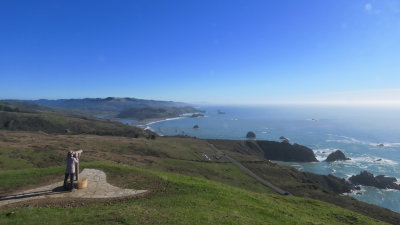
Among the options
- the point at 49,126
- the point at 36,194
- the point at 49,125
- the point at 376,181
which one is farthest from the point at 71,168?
the point at 49,125

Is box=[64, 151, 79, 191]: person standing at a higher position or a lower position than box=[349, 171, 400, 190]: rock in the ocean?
higher

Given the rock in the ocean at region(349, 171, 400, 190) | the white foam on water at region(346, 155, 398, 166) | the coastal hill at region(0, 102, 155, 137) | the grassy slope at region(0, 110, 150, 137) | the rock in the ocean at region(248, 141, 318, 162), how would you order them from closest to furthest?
the rock in the ocean at region(349, 171, 400, 190), the white foam on water at region(346, 155, 398, 166), the rock in the ocean at region(248, 141, 318, 162), the coastal hill at region(0, 102, 155, 137), the grassy slope at region(0, 110, 150, 137)

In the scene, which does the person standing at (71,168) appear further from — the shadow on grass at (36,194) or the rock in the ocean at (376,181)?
the rock in the ocean at (376,181)

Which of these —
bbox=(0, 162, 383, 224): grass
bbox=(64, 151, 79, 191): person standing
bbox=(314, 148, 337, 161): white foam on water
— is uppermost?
bbox=(64, 151, 79, 191): person standing

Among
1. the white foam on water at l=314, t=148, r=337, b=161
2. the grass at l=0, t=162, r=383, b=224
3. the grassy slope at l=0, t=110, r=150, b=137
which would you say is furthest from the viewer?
the grassy slope at l=0, t=110, r=150, b=137

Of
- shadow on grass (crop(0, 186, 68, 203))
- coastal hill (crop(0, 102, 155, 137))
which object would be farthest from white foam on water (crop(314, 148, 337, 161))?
shadow on grass (crop(0, 186, 68, 203))

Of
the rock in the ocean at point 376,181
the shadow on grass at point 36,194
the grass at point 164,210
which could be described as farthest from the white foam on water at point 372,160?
the shadow on grass at point 36,194

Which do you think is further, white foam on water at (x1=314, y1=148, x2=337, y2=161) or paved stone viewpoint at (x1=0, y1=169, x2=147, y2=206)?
white foam on water at (x1=314, y1=148, x2=337, y2=161)

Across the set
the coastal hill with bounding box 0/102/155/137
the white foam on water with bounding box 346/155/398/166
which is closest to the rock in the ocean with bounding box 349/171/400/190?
the white foam on water with bounding box 346/155/398/166

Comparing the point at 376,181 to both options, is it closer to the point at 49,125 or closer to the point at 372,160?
the point at 372,160

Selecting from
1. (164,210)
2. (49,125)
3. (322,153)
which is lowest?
A: (322,153)

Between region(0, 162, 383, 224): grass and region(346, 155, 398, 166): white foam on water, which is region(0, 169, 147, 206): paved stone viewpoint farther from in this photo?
region(346, 155, 398, 166): white foam on water

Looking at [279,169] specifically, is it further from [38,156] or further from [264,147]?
[38,156]

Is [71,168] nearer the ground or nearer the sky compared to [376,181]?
nearer the sky
